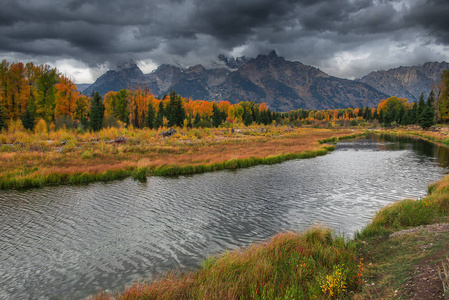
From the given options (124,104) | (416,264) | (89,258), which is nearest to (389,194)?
(416,264)

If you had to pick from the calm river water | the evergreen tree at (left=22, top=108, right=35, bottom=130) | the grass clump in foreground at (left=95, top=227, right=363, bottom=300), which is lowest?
the calm river water

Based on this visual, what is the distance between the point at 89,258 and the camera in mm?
9094

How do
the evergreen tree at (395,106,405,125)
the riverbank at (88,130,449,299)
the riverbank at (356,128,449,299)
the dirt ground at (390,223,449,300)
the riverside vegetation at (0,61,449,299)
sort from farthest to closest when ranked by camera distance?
1. the evergreen tree at (395,106,405,125)
2. the riverside vegetation at (0,61,449,299)
3. the riverbank at (88,130,449,299)
4. the riverbank at (356,128,449,299)
5. the dirt ground at (390,223,449,300)

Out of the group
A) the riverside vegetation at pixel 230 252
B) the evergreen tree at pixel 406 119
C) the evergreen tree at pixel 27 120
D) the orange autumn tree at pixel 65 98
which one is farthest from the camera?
the evergreen tree at pixel 406 119

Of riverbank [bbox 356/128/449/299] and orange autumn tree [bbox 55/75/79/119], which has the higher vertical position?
orange autumn tree [bbox 55/75/79/119]

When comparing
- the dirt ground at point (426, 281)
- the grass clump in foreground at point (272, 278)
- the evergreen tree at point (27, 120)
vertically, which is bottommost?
the grass clump in foreground at point (272, 278)

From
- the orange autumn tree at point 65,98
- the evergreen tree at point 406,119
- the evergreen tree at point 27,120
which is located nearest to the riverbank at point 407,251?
the evergreen tree at point 27,120

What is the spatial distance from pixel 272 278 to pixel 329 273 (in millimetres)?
1679

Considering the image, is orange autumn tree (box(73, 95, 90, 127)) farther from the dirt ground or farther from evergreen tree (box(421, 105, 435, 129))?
evergreen tree (box(421, 105, 435, 129))

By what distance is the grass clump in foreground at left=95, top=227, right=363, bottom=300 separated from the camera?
5543 millimetres

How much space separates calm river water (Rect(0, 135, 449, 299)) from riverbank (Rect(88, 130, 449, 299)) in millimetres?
2211

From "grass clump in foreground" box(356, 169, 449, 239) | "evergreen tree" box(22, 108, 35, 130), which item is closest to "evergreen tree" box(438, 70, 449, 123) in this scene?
"grass clump in foreground" box(356, 169, 449, 239)

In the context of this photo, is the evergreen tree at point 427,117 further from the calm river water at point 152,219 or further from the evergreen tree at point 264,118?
the evergreen tree at point 264,118

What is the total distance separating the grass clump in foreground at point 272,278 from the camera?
18.2 feet
